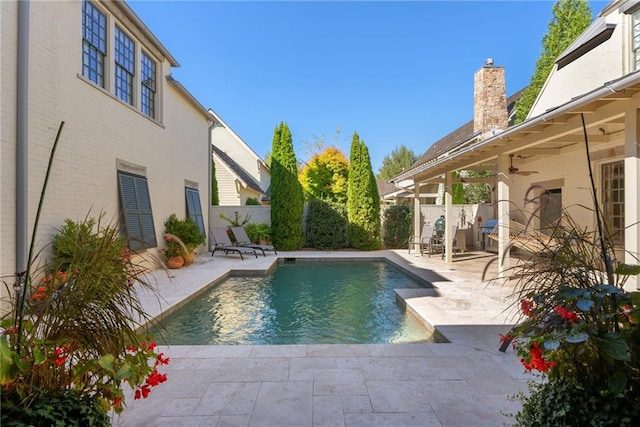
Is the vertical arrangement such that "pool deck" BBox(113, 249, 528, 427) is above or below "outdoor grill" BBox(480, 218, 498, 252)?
below

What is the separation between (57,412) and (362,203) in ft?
42.5

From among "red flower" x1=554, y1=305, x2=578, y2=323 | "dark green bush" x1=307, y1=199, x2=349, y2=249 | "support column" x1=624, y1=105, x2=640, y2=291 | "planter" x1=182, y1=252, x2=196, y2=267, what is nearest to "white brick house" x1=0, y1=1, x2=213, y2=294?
"planter" x1=182, y1=252, x2=196, y2=267

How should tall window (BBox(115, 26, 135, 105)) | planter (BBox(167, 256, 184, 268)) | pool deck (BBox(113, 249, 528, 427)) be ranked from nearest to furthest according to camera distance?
pool deck (BBox(113, 249, 528, 427)) → tall window (BBox(115, 26, 135, 105)) → planter (BBox(167, 256, 184, 268))

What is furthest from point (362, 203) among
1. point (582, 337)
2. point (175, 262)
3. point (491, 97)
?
point (582, 337)

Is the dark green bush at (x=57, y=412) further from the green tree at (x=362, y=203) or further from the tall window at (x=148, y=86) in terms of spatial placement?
the green tree at (x=362, y=203)

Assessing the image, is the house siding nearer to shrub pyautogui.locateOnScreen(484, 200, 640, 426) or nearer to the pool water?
the pool water

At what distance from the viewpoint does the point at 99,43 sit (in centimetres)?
736

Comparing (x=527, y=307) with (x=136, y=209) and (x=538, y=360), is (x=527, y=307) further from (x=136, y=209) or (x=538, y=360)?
(x=136, y=209)

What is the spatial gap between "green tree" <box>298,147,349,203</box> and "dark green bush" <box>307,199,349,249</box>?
4.98 m

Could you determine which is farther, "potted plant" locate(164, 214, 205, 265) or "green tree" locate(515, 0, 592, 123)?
"green tree" locate(515, 0, 592, 123)

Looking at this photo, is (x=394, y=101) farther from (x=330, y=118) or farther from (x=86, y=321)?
(x=86, y=321)

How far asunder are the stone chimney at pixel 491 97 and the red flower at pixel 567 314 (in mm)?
15708

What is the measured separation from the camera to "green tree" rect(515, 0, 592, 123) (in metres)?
15.0

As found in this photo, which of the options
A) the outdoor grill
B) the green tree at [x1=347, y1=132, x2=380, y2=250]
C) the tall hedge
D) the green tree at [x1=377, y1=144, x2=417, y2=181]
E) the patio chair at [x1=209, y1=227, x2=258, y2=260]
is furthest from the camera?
the green tree at [x1=377, y1=144, x2=417, y2=181]
